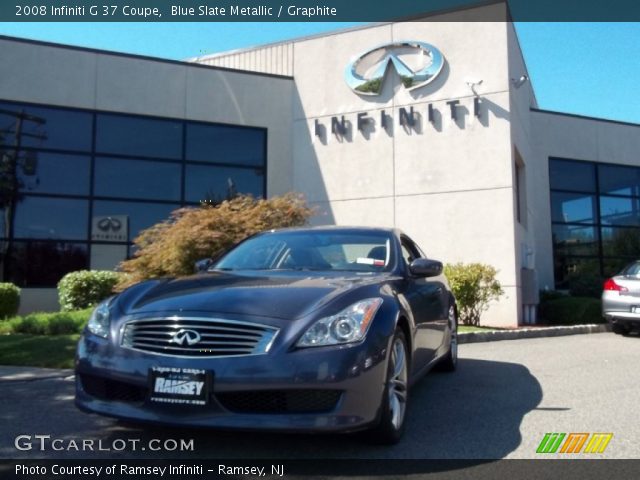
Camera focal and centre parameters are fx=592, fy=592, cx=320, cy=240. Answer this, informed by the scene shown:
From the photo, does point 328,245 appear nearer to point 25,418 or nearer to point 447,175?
point 25,418

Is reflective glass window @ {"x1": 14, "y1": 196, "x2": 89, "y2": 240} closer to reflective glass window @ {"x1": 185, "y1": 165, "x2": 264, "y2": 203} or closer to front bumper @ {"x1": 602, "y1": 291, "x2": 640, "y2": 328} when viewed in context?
reflective glass window @ {"x1": 185, "y1": 165, "x2": 264, "y2": 203}

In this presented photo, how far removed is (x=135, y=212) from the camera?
14.5 meters

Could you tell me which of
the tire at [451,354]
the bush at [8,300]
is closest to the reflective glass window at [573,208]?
the tire at [451,354]

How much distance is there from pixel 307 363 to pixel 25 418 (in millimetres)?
2532

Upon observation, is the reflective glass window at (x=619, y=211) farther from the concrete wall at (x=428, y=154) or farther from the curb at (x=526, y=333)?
the curb at (x=526, y=333)

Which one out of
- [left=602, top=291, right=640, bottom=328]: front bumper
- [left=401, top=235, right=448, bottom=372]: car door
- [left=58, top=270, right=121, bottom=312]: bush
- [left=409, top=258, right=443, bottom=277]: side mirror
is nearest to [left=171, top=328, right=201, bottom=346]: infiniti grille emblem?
[left=401, top=235, right=448, bottom=372]: car door

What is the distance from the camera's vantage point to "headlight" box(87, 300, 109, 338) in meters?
3.61

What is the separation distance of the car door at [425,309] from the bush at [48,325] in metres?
6.03

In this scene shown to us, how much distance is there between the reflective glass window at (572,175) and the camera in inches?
693

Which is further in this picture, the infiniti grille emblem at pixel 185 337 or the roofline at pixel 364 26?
the roofline at pixel 364 26

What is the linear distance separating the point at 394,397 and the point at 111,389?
1.70 metres

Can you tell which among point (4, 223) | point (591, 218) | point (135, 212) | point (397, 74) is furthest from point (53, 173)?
point (591, 218)

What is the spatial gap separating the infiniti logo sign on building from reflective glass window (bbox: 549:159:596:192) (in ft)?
19.6

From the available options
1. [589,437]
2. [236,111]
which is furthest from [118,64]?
[589,437]
